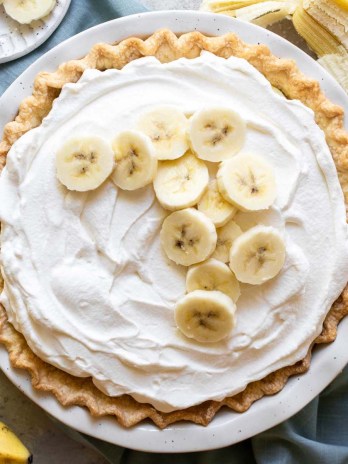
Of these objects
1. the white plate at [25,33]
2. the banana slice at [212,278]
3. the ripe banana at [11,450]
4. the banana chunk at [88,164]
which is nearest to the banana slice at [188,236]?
the banana slice at [212,278]

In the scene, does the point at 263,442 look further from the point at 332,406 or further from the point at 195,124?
the point at 195,124

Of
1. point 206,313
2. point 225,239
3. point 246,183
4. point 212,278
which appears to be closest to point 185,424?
point 206,313

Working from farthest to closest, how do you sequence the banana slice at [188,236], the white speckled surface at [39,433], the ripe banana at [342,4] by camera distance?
the white speckled surface at [39,433] → the ripe banana at [342,4] → the banana slice at [188,236]

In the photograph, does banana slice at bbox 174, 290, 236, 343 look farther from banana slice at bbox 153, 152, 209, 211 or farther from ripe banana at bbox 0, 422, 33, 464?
ripe banana at bbox 0, 422, 33, 464

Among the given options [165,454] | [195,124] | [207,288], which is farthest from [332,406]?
[195,124]

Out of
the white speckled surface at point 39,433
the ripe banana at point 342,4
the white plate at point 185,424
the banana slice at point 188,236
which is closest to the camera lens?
the banana slice at point 188,236

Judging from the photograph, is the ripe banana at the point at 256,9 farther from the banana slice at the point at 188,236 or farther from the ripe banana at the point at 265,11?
the banana slice at the point at 188,236

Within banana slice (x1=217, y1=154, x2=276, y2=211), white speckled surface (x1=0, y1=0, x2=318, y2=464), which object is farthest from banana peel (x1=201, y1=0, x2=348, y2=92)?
white speckled surface (x1=0, y1=0, x2=318, y2=464)

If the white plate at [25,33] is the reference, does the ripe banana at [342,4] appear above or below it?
above
